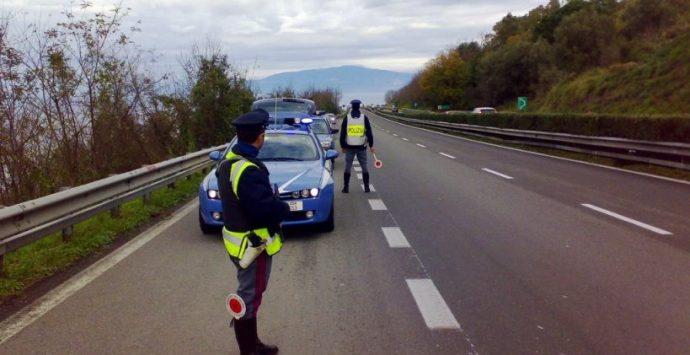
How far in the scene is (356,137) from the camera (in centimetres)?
1305

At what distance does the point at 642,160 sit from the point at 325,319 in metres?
15.0

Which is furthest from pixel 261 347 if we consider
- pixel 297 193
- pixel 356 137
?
pixel 356 137

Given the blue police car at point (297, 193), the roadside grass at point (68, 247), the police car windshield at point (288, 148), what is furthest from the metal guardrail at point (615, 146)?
the roadside grass at point (68, 247)

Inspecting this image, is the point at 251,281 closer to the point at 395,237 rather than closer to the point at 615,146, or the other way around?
the point at 395,237

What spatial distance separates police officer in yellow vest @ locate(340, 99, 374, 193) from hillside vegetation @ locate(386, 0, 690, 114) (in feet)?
80.3

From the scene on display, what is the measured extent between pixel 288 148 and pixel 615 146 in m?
11.9

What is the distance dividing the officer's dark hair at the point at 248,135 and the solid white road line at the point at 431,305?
194 cm

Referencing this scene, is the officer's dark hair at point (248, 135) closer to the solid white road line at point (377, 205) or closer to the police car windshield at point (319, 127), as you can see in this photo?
the solid white road line at point (377, 205)

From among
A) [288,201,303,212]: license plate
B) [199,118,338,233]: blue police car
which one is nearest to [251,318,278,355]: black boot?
[199,118,338,233]: blue police car

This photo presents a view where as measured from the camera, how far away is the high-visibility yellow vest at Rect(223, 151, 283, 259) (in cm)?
396

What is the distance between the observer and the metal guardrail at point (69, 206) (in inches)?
252

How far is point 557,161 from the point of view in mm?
20078

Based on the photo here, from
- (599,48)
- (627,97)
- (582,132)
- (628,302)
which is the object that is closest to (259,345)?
(628,302)

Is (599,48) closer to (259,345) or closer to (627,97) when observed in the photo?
(627,97)
